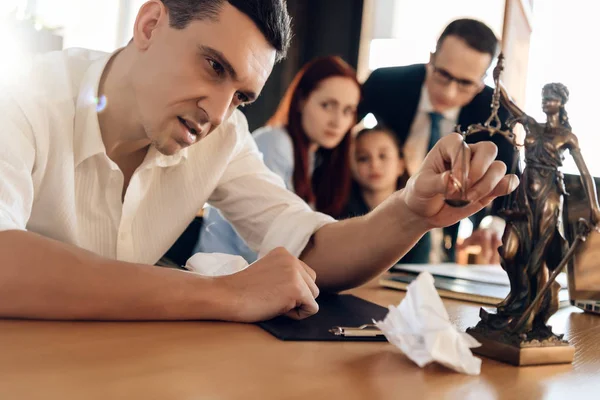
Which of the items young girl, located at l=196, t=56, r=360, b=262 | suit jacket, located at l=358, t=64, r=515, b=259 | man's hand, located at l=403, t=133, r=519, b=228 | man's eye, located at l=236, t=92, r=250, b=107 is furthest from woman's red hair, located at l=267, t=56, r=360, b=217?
man's hand, located at l=403, t=133, r=519, b=228

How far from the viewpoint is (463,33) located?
2.87 meters

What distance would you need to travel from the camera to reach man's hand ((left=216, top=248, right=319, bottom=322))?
2.81 feet

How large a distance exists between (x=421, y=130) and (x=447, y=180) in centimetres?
227

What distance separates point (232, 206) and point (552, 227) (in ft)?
3.06

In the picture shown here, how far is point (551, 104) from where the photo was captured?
76 cm

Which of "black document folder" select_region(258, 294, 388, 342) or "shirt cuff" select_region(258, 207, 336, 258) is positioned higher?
"shirt cuff" select_region(258, 207, 336, 258)

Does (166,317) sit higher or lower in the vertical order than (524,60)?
lower

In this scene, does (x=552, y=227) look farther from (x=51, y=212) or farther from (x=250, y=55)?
(x=51, y=212)

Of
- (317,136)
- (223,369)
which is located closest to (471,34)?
A: (317,136)

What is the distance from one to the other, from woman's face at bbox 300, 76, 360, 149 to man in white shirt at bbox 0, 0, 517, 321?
129 centimetres

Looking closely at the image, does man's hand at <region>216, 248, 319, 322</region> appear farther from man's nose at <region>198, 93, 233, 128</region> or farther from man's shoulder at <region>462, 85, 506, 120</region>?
man's shoulder at <region>462, 85, 506, 120</region>

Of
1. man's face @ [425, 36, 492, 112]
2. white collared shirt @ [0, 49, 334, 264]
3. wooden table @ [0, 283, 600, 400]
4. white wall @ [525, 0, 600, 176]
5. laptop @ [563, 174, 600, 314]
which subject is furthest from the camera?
white wall @ [525, 0, 600, 176]

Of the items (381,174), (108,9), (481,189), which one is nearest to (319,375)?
(481,189)

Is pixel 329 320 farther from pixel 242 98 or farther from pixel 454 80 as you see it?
pixel 454 80
